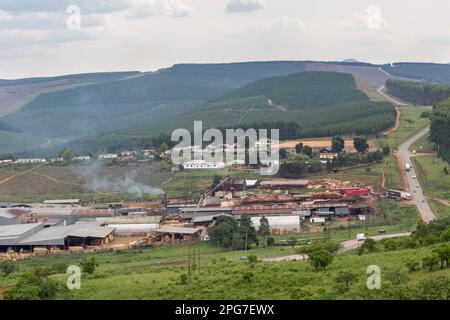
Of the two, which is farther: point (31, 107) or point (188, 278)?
point (31, 107)

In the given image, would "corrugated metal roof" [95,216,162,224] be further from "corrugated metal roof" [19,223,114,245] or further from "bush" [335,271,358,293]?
"bush" [335,271,358,293]

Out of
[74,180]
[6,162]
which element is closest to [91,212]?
[74,180]

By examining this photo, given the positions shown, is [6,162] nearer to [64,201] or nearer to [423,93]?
[64,201]
